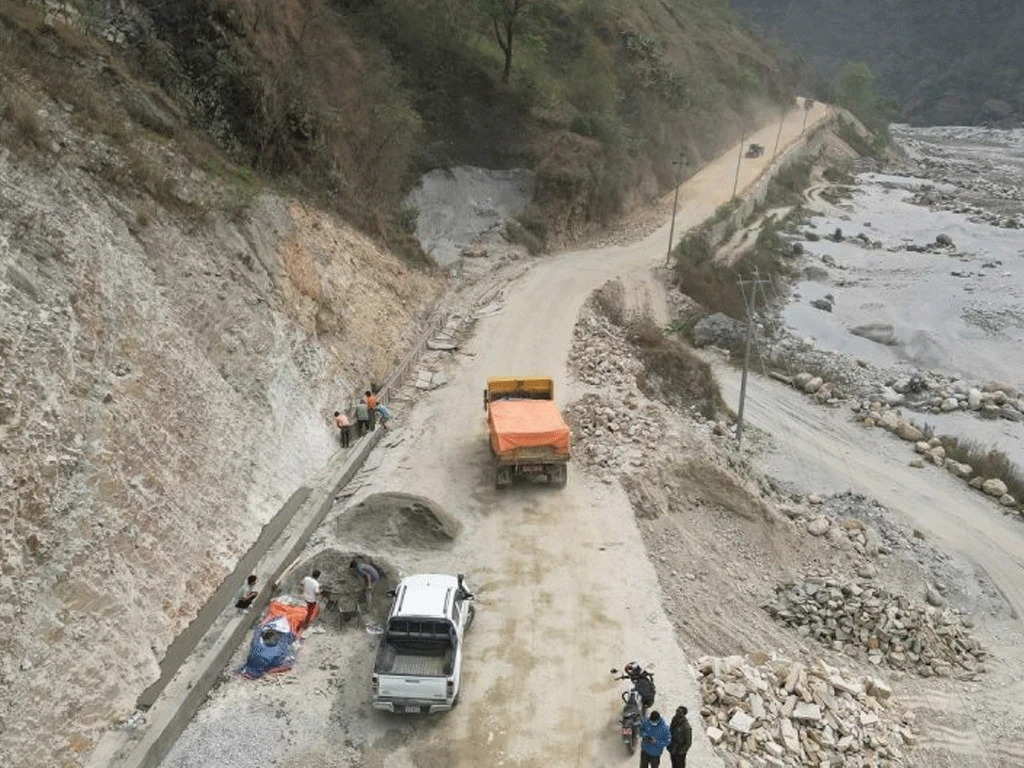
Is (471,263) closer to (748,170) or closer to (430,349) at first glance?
(430,349)

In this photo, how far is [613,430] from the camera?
23.8 m

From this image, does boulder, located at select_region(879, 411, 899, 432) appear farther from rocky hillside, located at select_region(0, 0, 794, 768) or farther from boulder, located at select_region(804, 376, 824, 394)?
rocky hillside, located at select_region(0, 0, 794, 768)

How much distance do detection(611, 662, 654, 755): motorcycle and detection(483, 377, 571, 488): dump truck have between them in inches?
284

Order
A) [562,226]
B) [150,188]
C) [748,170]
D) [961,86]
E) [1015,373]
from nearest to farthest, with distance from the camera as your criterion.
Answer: [150,188]
[1015,373]
[562,226]
[748,170]
[961,86]

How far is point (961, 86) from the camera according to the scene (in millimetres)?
163625

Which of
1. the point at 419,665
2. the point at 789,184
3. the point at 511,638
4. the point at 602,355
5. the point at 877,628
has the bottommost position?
the point at 877,628

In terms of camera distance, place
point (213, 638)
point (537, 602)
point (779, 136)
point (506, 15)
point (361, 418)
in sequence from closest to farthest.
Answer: point (213, 638) < point (537, 602) < point (361, 418) < point (506, 15) < point (779, 136)

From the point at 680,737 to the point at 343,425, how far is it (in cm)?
1301

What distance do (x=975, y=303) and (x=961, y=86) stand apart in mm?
143703

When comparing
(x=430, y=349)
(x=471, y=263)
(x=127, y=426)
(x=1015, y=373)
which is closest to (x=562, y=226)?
(x=471, y=263)

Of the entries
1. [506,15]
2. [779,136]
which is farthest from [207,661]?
[779,136]

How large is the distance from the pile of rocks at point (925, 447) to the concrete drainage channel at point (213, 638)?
68.4 feet

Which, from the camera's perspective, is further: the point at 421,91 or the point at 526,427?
the point at 421,91

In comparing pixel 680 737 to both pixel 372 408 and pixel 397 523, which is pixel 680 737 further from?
pixel 372 408
